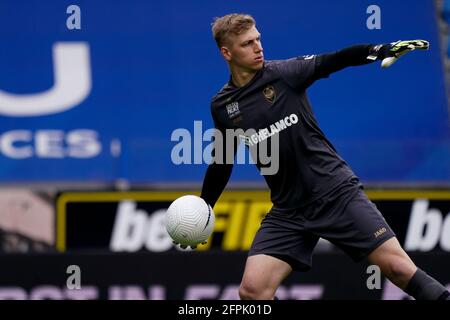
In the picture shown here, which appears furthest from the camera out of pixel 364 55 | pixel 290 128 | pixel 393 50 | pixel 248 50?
pixel 248 50

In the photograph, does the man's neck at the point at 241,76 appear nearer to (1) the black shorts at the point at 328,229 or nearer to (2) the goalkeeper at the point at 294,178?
(2) the goalkeeper at the point at 294,178

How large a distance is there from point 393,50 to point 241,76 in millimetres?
1094

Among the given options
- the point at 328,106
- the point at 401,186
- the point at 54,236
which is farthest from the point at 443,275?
the point at 54,236

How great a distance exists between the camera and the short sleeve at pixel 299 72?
20.9 feet

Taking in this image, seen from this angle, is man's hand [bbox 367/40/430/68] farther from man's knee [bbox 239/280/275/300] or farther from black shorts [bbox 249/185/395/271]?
man's knee [bbox 239/280/275/300]

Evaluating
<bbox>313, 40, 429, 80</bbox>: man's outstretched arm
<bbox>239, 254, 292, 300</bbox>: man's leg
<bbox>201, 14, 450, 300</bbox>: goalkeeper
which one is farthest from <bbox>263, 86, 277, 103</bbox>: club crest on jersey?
<bbox>239, 254, 292, 300</bbox>: man's leg

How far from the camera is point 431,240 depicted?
949cm

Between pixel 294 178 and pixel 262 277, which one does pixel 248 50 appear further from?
pixel 262 277

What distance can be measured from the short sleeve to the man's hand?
46 centimetres

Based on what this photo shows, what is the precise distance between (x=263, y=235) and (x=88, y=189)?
3.40 m

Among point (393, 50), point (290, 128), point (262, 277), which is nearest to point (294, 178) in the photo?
point (290, 128)

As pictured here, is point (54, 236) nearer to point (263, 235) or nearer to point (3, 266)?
point (3, 266)

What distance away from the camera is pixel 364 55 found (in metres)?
6.08

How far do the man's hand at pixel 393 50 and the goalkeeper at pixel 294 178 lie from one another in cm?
14
